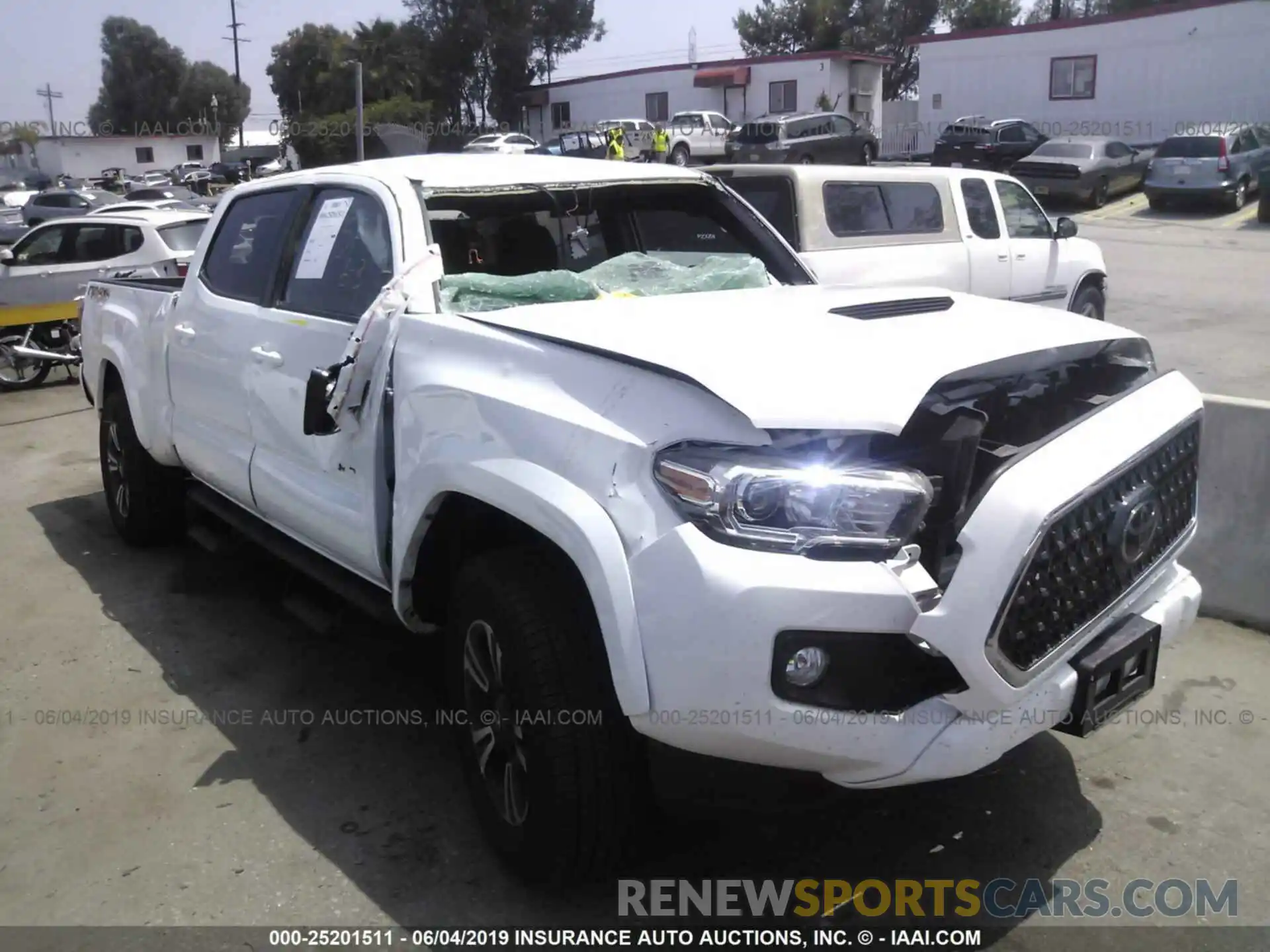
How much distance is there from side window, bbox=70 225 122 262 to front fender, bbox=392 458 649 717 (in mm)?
10432

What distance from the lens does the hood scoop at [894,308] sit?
3111 millimetres

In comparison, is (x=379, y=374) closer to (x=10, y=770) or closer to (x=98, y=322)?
(x=10, y=770)

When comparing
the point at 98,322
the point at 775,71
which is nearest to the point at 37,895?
the point at 98,322

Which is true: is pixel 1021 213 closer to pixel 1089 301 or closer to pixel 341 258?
pixel 1089 301

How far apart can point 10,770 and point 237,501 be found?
1.28 metres

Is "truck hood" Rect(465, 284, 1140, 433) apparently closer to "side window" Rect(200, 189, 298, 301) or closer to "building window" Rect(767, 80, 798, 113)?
"side window" Rect(200, 189, 298, 301)

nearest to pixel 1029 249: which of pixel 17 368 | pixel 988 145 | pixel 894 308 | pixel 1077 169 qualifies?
pixel 894 308

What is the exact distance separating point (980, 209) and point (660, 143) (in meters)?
26.4

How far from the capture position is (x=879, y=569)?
91.4 inches

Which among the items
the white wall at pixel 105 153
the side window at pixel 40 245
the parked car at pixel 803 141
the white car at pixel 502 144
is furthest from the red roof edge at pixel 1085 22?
the white wall at pixel 105 153

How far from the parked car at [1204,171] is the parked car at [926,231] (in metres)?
14.1

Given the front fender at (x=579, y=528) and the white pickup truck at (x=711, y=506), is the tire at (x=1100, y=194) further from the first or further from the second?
the front fender at (x=579, y=528)

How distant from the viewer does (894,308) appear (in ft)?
10.4

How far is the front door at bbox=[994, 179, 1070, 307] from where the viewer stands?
9.80 meters
